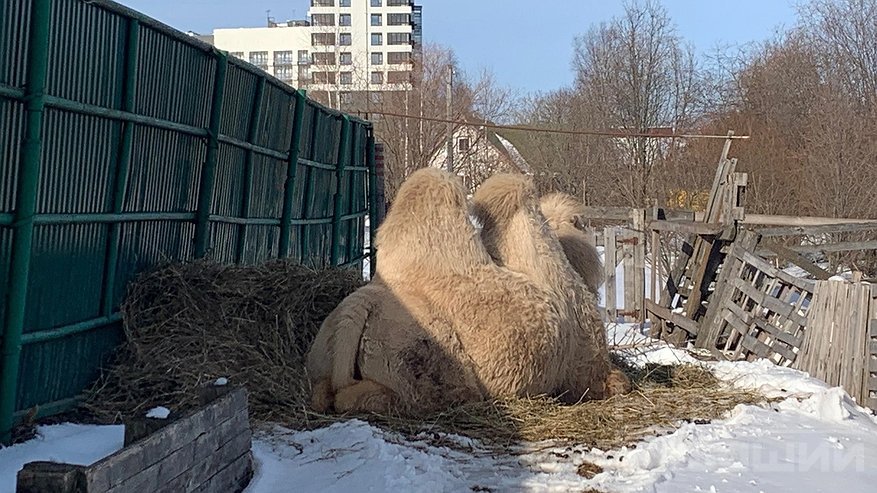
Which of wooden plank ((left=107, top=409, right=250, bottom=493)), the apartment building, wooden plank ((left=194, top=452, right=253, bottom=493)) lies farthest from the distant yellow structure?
the apartment building

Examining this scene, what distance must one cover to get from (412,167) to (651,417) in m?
19.9

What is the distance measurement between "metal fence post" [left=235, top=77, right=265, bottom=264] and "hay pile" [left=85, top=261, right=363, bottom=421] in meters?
0.94

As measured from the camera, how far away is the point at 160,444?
3.37 metres

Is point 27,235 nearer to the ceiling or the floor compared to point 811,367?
nearer to the ceiling

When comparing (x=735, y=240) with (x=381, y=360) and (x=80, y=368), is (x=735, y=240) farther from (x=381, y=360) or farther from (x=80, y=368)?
(x=80, y=368)

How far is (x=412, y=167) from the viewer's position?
25.6 m

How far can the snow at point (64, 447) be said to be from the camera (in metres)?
4.33

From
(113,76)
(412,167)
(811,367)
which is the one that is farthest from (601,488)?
(412,167)

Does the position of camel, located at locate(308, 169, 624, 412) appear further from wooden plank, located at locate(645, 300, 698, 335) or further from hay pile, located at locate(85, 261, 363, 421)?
wooden plank, located at locate(645, 300, 698, 335)

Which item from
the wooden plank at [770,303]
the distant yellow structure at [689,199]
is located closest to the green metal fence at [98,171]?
the wooden plank at [770,303]

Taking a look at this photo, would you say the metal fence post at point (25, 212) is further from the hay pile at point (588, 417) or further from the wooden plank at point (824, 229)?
the wooden plank at point (824, 229)

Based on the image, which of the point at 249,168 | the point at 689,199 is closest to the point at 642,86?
the point at 689,199

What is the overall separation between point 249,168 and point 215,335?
7.57 feet

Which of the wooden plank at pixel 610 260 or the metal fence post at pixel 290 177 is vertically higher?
the metal fence post at pixel 290 177
